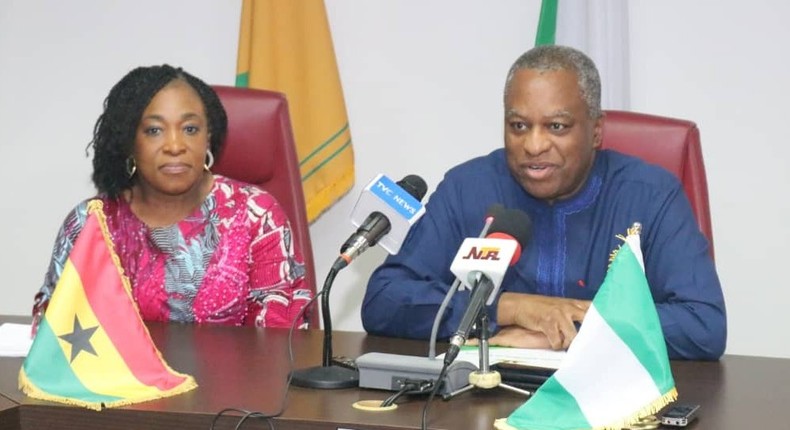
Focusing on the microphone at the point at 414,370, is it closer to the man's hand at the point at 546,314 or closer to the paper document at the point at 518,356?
the paper document at the point at 518,356

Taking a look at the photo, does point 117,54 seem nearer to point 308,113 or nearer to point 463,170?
point 308,113

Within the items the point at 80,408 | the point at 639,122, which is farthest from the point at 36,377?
the point at 639,122

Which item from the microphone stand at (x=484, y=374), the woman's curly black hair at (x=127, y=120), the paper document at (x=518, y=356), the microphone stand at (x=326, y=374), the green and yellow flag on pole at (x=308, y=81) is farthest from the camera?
the green and yellow flag on pole at (x=308, y=81)

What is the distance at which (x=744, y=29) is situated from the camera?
3.60m

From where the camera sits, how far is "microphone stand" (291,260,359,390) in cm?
195

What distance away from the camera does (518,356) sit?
2.18m

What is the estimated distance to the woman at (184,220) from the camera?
301 centimetres

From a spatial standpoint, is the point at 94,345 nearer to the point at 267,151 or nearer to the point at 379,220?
the point at 379,220

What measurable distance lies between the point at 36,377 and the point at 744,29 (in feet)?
8.09

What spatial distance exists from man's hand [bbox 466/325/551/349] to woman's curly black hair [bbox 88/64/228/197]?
1.11 metres

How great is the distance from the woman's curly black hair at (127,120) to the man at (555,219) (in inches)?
26.1

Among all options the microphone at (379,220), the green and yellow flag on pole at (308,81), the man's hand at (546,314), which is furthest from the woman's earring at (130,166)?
the microphone at (379,220)

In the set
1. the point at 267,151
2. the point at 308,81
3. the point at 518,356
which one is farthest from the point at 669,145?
the point at 308,81

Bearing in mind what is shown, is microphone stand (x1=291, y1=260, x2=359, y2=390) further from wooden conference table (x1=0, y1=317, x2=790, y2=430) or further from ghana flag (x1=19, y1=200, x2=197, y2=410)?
ghana flag (x1=19, y1=200, x2=197, y2=410)
